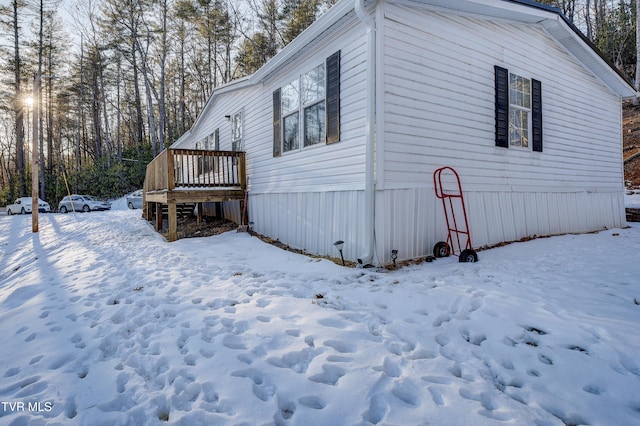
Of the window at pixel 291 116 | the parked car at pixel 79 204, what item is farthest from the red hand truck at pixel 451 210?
the parked car at pixel 79 204

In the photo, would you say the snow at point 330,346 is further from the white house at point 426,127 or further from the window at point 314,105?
the window at point 314,105

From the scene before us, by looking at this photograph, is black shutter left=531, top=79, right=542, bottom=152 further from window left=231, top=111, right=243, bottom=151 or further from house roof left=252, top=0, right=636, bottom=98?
window left=231, top=111, right=243, bottom=151

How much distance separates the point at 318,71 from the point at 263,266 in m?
3.83

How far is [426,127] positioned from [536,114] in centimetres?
336

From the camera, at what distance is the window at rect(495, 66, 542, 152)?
6.38 m

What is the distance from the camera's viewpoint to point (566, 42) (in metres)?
7.52

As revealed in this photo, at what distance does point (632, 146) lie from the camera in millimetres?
13617

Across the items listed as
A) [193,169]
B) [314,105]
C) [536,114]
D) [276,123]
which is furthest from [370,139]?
[193,169]

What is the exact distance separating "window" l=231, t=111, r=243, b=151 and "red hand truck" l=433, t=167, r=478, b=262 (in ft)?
20.4

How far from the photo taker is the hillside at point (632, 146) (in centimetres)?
1227

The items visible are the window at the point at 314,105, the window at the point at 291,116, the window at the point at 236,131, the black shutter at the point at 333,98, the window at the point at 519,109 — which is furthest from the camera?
the window at the point at 236,131

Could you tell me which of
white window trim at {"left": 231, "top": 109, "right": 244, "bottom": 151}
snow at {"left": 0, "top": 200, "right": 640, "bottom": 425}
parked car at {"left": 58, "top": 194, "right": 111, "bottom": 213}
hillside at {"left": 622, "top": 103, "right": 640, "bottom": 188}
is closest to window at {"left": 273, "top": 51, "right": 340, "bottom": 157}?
white window trim at {"left": 231, "top": 109, "right": 244, "bottom": 151}

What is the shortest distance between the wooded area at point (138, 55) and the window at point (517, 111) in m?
15.4

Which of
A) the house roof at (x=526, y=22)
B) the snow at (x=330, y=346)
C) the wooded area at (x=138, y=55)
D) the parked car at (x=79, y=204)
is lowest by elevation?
the snow at (x=330, y=346)
